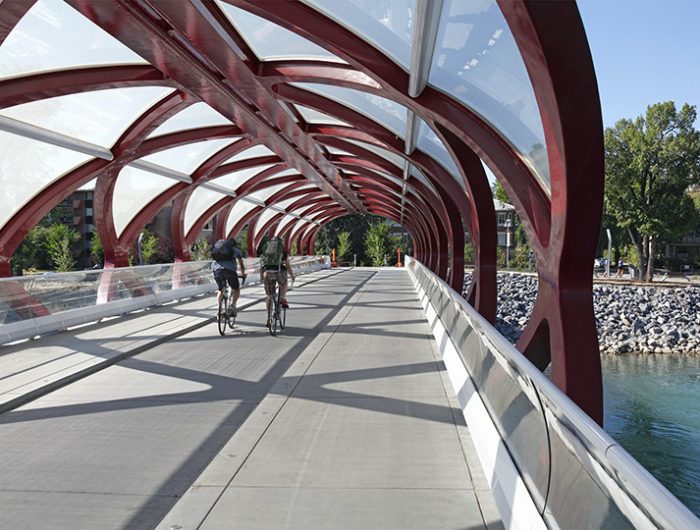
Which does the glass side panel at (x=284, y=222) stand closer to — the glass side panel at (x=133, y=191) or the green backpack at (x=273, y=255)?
the glass side panel at (x=133, y=191)

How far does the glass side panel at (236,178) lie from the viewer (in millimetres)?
26219

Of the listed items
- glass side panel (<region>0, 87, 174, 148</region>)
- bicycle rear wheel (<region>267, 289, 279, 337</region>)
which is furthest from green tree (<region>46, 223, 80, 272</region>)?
bicycle rear wheel (<region>267, 289, 279, 337</region>)

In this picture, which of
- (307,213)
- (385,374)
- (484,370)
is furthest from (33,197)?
(307,213)

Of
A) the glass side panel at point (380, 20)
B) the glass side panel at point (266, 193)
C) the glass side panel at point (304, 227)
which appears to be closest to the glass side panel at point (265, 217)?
the glass side panel at point (266, 193)

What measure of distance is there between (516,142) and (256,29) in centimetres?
450

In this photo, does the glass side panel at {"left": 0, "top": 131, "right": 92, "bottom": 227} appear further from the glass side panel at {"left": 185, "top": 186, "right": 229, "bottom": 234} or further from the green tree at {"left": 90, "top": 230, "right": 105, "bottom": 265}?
the green tree at {"left": 90, "top": 230, "right": 105, "bottom": 265}

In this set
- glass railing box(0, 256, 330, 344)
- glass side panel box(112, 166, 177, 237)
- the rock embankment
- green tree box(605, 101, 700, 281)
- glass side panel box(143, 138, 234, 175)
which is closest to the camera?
glass railing box(0, 256, 330, 344)

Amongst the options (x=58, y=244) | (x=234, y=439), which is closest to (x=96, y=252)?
(x=58, y=244)

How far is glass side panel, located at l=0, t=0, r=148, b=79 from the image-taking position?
9.53 meters

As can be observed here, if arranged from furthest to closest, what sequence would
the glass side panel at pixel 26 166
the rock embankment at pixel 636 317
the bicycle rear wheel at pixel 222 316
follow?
1. the rock embankment at pixel 636 317
2. the glass side panel at pixel 26 166
3. the bicycle rear wheel at pixel 222 316

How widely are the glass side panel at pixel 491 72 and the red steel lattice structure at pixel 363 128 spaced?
253mm

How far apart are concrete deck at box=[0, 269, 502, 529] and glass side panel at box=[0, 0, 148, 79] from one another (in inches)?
190

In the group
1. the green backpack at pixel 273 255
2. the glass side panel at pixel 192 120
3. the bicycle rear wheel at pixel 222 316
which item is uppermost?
the glass side panel at pixel 192 120

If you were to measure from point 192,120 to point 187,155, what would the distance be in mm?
4005
